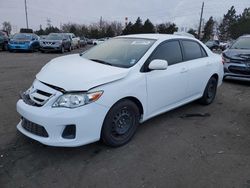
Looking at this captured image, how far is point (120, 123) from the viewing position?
360cm

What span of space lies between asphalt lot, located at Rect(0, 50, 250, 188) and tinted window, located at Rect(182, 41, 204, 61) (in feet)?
4.19

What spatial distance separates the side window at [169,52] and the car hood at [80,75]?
2.76ft

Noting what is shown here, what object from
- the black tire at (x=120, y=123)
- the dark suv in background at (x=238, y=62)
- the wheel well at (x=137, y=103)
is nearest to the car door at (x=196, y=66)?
the wheel well at (x=137, y=103)

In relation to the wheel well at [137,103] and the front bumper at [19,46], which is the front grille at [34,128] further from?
the front bumper at [19,46]

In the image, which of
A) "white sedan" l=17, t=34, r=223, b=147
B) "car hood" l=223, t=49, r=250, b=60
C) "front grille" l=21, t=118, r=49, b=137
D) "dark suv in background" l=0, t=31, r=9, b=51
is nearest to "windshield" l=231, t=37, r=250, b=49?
"car hood" l=223, t=49, r=250, b=60

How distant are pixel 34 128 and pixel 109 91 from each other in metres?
1.09

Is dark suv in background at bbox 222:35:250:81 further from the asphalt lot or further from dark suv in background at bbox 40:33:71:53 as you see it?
dark suv in background at bbox 40:33:71:53

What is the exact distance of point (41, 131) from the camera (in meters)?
3.13

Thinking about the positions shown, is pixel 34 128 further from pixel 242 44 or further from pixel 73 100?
pixel 242 44

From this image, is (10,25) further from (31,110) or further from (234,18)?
(31,110)

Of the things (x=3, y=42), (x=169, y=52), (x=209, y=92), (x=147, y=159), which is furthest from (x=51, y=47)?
(x=147, y=159)

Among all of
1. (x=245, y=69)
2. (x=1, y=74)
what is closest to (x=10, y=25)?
(x=1, y=74)

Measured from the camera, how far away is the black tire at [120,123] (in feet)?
11.0

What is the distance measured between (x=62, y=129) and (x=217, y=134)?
2.63 meters
